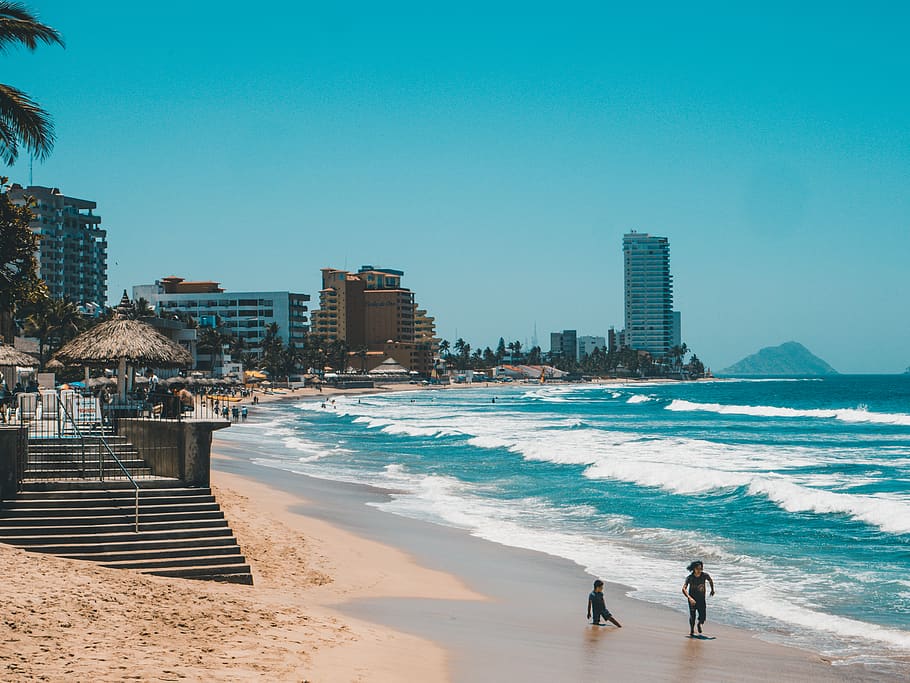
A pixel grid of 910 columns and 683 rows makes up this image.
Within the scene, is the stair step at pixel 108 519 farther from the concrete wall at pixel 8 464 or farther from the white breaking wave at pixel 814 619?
the white breaking wave at pixel 814 619

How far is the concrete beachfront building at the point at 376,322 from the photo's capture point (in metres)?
193

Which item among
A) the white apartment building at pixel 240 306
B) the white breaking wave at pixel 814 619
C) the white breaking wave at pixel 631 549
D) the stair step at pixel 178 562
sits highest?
the white apartment building at pixel 240 306

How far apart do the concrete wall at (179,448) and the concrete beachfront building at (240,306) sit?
139489 millimetres

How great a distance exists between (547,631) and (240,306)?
148592 millimetres

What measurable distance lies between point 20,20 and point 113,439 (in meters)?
8.29

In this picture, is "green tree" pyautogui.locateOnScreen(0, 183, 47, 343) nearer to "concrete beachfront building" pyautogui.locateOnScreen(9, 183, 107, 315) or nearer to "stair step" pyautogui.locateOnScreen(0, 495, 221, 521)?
"stair step" pyautogui.locateOnScreen(0, 495, 221, 521)

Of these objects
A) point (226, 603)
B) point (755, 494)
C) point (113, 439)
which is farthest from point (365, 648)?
point (755, 494)

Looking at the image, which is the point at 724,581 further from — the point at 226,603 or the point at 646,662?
the point at 226,603

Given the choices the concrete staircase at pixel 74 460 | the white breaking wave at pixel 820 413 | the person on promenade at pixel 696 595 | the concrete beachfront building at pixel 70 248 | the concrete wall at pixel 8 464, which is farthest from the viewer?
the concrete beachfront building at pixel 70 248

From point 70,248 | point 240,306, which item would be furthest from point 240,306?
point 70,248

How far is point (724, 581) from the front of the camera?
55.4ft

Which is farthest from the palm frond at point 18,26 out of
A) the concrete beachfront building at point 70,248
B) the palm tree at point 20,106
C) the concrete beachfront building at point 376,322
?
the concrete beachfront building at point 376,322

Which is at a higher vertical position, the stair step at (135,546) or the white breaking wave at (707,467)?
the stair step at (135,546)

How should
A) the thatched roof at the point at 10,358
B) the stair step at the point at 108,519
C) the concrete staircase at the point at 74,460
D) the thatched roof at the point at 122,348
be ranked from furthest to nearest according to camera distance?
the thatched roof at the point at 10,358
the thatched roof at the point at 122,348
the concrete staircase at the point at 74,460
the stair step at the point at 108,519
